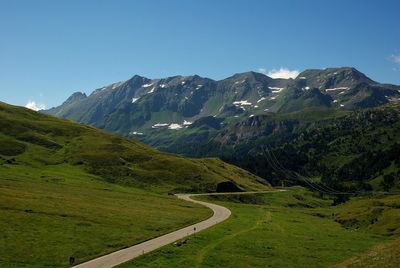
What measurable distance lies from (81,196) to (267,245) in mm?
52896

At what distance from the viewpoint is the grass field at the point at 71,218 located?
5603 cm

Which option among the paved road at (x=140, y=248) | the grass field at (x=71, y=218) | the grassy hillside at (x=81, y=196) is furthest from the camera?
the grassy hillside at (x=81, y=196)

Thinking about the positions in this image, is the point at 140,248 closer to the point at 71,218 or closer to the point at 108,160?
the point at 71,218

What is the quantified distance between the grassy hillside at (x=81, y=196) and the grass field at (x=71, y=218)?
10 centimetres

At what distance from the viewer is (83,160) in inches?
6688

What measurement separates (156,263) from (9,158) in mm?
119618

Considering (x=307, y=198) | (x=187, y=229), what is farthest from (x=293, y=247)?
(x=307, y=198)

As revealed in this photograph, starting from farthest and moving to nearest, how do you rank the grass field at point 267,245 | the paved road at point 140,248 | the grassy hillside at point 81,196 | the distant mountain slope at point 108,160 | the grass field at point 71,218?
the distant mountain slope at point 108,160, the grassy hillside at point 81,196, the grass field at point 267,245, the grass field at point 71,218, the paved road at point 140,248

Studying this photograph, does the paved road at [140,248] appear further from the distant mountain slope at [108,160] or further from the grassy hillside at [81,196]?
the distant mountain slope at [108,160]

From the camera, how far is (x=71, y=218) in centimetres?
7550

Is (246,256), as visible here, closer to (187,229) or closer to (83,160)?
(187,229)

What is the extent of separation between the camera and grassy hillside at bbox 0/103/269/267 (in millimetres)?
59781

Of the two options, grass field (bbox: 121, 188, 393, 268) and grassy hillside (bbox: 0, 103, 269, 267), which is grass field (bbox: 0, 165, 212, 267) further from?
grass field (bbox: 121, 188, 393, 268)

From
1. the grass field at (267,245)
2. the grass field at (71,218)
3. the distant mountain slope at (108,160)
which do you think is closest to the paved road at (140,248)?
the grass field at (71,218)
